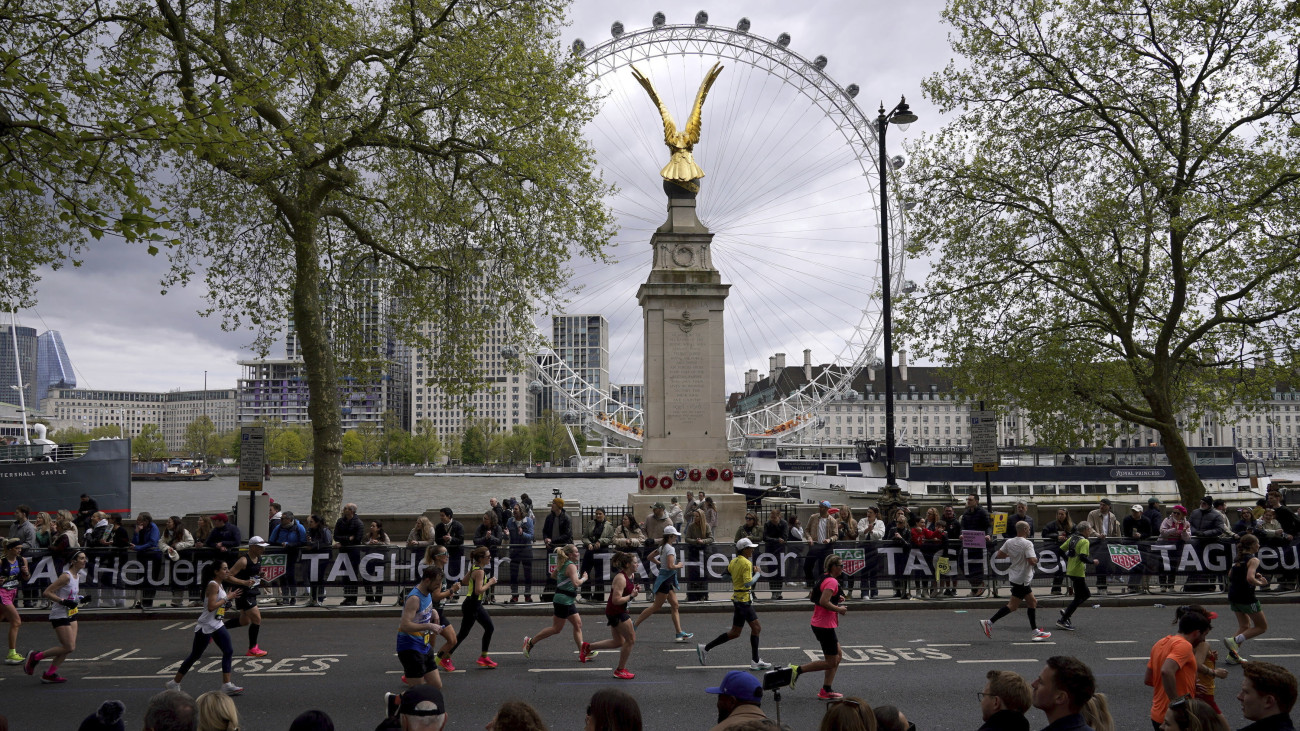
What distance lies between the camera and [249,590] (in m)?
12.5

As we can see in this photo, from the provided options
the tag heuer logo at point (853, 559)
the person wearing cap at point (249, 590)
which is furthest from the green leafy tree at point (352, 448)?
the person wearing cap at point (249, 590)

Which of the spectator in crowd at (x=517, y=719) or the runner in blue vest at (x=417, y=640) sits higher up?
the spectator in crowd at (x=517, y=719)

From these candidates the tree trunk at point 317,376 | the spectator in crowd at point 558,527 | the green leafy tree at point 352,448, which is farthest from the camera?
the green leafy tree at point 352,448

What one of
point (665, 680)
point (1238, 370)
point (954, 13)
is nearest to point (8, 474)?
point (665, 680)

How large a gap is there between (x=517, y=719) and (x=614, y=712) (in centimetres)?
50

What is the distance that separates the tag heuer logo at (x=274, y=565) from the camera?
17.4m

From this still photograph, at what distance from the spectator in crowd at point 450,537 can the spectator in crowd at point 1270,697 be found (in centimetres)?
1370

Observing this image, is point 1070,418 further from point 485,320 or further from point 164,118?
point 164,118

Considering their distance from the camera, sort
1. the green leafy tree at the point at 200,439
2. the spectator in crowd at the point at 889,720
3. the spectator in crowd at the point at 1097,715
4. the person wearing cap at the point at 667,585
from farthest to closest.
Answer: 1. the green leafy tree at the point at 200,439
2. the person wearing cap at the point at 667,585
3. the spectator in crowd at the point at 1097,715
4. the spectator in crowd at the point at 889,720

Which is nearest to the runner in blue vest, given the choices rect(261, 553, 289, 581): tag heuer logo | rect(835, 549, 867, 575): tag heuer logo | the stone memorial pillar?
rect(261, 553, 289, 581): tag heuer logo

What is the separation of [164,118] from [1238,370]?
2507 cm

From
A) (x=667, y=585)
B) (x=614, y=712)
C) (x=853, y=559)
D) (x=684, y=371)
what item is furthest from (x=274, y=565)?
(x=614, y=712)

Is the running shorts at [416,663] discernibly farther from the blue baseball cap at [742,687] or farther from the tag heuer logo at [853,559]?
the tag heuer logo at [853,559]

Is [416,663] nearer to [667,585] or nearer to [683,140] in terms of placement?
[667,585]
